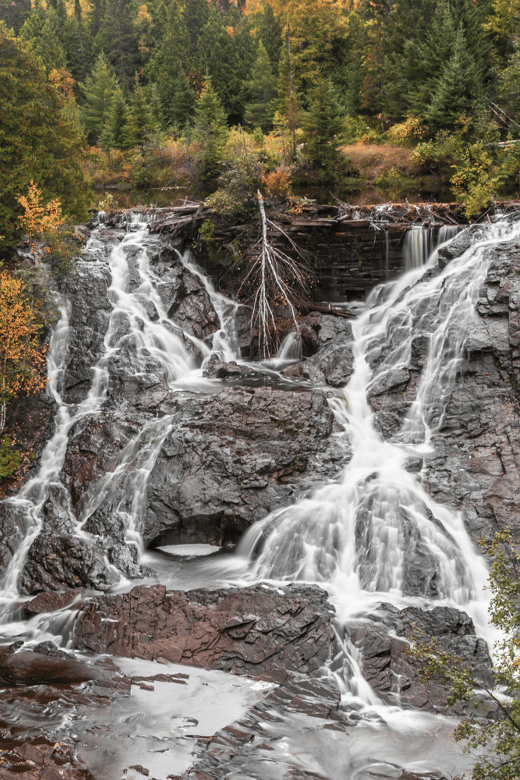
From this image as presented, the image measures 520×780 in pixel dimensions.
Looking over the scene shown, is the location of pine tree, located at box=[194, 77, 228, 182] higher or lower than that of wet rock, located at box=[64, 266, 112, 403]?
higher

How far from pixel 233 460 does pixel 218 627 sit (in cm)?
370

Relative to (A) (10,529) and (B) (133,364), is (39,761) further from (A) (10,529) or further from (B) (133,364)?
(B) (133,364)

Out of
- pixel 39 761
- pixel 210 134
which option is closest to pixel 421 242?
pixel 39 761

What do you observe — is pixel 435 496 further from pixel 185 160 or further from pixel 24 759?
pixel 185 160

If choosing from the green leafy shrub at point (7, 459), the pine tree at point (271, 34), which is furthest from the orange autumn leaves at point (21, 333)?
the pine tree at point (271, 34)

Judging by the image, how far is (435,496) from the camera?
10.5 m

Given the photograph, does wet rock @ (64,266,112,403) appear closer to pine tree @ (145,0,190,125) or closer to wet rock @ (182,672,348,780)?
wet rock @ (182,672,348,780)

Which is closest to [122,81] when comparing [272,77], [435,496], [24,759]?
[272,77]

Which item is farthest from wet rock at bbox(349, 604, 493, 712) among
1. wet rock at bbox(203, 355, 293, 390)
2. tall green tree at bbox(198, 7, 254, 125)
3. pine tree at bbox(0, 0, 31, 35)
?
pine tree at bbox(0, 0, 31, 35)

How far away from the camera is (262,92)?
40.2 metres

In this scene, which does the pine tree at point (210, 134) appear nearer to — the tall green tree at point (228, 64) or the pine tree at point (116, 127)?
the tall green tree at point (228, 64)

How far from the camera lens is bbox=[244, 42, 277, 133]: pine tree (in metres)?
38.6

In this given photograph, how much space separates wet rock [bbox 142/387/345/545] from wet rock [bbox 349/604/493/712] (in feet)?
10.5

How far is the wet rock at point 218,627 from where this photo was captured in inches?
320
